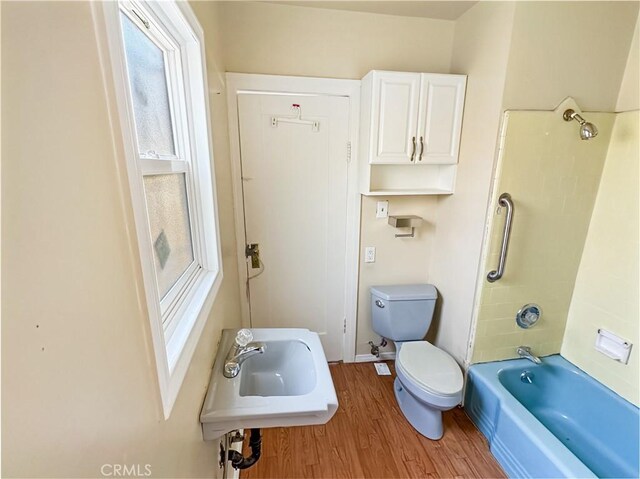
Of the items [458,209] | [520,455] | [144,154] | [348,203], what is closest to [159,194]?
[144,154]

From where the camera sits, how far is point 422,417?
5.76 ft

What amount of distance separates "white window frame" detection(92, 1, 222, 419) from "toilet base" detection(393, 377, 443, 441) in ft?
4.69

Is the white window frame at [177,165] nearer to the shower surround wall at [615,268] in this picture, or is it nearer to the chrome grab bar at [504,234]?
the chrome grab bar at [504,234]

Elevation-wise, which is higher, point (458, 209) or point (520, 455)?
point (458, 209)

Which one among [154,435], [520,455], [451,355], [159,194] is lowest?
[520,455]

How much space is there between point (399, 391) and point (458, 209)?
1294 millimetres

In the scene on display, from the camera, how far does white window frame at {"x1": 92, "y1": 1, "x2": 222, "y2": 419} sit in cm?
51

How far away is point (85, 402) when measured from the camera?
0.40m

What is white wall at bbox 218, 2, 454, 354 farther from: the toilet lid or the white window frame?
the toilet lid

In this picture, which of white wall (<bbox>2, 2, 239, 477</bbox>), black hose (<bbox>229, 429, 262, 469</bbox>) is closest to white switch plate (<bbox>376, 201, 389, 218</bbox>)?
black hose (<bbox>229, 429, 262, 469</bbox>)

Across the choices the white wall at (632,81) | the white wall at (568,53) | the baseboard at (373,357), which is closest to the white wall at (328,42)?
the white wall at (568,53)

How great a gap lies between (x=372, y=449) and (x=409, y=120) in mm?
1957

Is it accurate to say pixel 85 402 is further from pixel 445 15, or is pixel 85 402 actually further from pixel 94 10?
pixel 445 15

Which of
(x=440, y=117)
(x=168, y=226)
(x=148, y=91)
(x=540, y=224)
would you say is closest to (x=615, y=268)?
(x=540, y=224)
